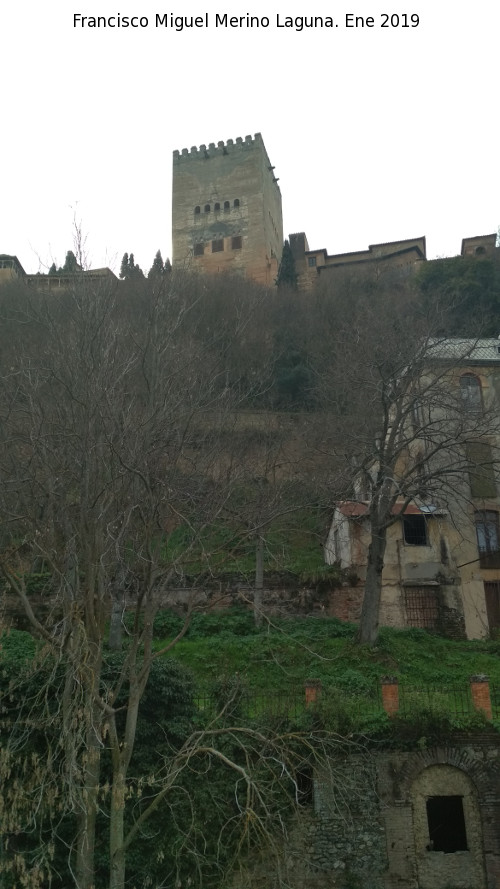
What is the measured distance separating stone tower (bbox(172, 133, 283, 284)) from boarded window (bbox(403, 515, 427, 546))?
124 ft

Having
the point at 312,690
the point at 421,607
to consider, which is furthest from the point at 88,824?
the point at 421,607

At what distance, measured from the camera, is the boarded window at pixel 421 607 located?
2173 cm

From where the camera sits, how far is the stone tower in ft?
196

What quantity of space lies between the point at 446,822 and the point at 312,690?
3.42 meters

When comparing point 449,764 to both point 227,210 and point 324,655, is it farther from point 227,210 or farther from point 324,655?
point 227,210

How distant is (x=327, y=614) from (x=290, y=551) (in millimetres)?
4617

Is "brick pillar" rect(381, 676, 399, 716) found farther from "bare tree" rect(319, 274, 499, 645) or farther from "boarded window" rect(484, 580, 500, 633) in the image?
"boarded window" rect(484, 580, 500, 633)

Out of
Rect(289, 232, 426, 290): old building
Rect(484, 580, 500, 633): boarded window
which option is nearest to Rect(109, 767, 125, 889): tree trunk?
Rect(484, 580, 500, 633): boarded window

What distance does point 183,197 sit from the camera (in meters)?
63.5

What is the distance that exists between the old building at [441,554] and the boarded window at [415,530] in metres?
0.03

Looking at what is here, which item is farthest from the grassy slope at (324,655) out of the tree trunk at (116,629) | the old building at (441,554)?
the tree trunk at (116,629)

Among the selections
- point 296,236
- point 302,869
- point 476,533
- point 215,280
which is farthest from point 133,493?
point 296,236

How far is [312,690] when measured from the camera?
14211mm

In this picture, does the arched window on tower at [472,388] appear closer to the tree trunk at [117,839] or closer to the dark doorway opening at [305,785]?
the dark doorway opening at [305,785]
